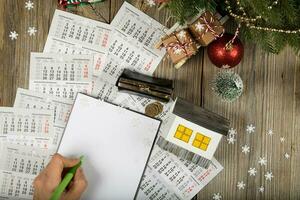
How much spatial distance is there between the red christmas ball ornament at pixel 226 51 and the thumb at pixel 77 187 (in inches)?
17.9

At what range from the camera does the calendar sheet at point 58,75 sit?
3.95 ft

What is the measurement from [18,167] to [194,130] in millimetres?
484

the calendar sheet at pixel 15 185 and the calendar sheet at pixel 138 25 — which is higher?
the calendar sheet at pixel 138 25

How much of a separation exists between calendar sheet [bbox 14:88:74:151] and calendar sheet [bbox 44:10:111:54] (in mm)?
127

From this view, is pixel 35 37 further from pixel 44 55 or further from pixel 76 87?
pixel 76 87

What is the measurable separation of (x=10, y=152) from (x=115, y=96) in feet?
1.04

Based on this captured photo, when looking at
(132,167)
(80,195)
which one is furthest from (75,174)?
(132,167)

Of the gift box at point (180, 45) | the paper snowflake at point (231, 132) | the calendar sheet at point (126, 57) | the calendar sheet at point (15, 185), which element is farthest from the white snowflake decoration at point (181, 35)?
the calendar sheet at point (15, 185)

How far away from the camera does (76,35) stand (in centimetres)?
121

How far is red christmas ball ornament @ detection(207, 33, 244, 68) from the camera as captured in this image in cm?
112

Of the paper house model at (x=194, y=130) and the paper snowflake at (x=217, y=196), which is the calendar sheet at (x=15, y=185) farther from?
the paper snowflake at (x=217, y=196)

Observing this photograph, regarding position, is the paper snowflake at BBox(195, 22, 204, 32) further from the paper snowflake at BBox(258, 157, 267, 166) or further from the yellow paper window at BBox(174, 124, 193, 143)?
the paper snowflake at BBox(258, 157, 267, 166)

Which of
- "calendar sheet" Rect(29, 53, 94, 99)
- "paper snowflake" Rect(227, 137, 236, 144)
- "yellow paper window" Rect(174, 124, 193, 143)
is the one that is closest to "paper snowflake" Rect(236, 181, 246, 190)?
"paper snowflake" Rect(227, 137, 236, 144)

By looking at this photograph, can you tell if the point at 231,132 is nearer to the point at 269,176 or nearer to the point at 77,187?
the point at 269,176
